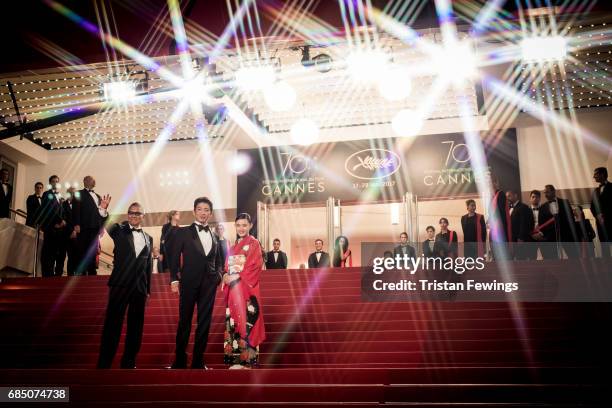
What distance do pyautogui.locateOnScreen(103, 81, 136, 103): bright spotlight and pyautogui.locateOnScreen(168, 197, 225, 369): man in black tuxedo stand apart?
6.93m

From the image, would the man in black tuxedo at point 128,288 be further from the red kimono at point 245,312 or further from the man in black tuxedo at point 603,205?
the man in black tuxedo at point 603,205

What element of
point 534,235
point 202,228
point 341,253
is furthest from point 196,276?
point 341,253

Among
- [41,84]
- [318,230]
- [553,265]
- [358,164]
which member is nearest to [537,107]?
[358,164]

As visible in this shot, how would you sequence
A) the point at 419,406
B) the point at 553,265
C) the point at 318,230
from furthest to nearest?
the point at 318,230 → the point at 553,265 → the point at 419,406

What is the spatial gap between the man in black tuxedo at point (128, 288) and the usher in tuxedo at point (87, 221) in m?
3.91

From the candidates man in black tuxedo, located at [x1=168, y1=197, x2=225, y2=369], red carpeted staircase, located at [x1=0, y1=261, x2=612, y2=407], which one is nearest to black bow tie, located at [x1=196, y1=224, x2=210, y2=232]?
man in black tuxedo, located at [x1=168, y1=197, x2=225, y2=369]

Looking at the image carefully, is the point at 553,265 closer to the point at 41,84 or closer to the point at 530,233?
the point at 530,233

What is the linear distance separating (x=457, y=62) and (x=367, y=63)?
177 centimetres

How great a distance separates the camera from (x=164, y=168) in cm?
1537

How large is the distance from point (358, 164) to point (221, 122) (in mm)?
3423

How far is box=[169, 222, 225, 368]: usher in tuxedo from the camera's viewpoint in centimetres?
532

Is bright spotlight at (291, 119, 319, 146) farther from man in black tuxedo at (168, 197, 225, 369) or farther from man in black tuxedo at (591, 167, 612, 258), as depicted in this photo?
man in black tuxedo at (168, 197, 225, 369)

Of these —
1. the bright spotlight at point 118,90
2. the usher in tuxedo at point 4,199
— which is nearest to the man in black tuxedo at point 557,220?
the bright spotlight at point 118,90

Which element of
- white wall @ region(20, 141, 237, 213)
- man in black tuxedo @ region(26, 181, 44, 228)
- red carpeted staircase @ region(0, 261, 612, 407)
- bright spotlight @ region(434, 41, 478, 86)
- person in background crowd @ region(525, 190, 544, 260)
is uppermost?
bright spotlight @ region(434, 41, 478, 86)
